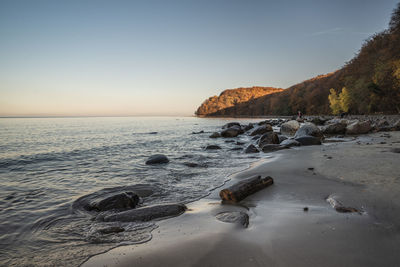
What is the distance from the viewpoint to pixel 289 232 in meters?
2.30

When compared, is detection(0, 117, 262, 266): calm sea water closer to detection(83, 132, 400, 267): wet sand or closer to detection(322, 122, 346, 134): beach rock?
detection(83, 132, 400, 267): wet sand

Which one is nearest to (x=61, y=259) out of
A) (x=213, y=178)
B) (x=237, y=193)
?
(x=237, y=193)

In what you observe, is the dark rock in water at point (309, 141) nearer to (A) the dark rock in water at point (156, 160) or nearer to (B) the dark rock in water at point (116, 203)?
(A) the dark rock in water at point (156, 160)

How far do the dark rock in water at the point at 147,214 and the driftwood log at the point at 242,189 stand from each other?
87 centimetres

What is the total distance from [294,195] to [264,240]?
6.06 ft

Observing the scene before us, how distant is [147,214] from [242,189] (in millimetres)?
1804

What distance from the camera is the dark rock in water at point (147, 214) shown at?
3.32 m

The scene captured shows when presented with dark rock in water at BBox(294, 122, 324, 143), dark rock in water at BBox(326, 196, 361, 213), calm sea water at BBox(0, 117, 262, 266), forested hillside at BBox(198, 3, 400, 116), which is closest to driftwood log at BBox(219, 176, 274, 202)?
calm sea water at BBox(0, 117, 262, 266)

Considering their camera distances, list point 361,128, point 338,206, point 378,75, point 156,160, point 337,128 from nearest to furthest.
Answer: point 338,206 → point 156,160 → point 361,128 → point 337,128 → point 378,75

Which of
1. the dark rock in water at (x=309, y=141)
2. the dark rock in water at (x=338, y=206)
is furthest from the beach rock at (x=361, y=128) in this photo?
the dark rock in water at (x=338, y=206)

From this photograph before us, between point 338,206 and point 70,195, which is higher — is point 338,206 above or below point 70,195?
above

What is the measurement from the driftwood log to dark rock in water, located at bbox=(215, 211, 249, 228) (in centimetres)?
58

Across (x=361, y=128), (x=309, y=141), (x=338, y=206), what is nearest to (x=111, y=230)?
(x=338, y=206)

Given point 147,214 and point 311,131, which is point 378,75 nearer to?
point 311,131
